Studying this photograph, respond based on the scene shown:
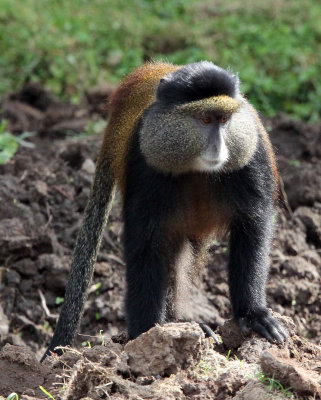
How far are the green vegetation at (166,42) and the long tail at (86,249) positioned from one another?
3.62 m

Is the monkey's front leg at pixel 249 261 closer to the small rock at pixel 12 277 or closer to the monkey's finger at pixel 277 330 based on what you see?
the monkey's finger at pixel 277 330

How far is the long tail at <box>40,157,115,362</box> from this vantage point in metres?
5.29

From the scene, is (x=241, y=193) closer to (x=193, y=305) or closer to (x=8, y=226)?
(x=193, y=305)

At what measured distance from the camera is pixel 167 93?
4.36 metres

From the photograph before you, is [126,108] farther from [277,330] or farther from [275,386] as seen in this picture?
[275,386]

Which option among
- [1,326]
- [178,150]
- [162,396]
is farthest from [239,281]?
[1,326]

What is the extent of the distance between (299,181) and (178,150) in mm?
2595

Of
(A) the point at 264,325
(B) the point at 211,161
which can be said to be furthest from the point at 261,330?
(B) the point at 211,161

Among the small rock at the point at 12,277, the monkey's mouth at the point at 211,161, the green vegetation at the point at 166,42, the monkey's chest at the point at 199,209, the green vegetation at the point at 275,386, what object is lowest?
the green vegetation at the point at 275,386

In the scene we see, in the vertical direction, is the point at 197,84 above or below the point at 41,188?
above

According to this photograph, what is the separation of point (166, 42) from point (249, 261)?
603cm

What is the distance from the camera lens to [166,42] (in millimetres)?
10086

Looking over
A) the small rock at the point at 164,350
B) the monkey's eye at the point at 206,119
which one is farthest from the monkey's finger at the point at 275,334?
the monkey's eye at the point at 206,119

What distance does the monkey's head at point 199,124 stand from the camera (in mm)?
4234
